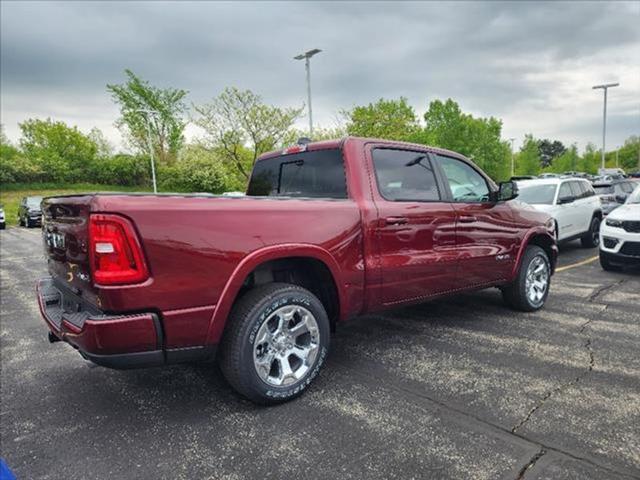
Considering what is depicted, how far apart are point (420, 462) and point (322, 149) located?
2.40 m

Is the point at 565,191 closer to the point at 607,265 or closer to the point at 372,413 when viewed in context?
the point at 607,265

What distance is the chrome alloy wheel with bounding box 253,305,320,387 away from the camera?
2.85m

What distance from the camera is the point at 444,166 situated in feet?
13.8

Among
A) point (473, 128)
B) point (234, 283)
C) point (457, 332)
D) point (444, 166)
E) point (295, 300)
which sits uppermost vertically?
point (473, 128)

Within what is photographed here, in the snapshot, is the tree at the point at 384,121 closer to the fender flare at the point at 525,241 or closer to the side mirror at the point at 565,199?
the side mirror at the point at 565,199

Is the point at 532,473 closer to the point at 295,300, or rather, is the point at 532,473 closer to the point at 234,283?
the point at 295,300

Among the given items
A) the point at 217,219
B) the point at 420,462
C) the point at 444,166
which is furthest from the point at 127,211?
the point at 444,166

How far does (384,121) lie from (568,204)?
2432 cm

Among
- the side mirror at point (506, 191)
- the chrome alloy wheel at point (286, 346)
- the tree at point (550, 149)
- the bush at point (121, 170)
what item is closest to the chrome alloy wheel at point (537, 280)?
the side mirror at point (506, 191)

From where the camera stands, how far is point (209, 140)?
25594mm

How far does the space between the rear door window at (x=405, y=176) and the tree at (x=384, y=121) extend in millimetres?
27238

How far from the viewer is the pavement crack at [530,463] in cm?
215

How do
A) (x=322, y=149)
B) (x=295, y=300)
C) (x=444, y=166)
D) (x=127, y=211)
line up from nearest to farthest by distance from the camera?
(x=127, y=211) < (x=295, y=300) < (x=322, y=149) < (x=444, y=166)

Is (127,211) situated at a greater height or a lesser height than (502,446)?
greater
